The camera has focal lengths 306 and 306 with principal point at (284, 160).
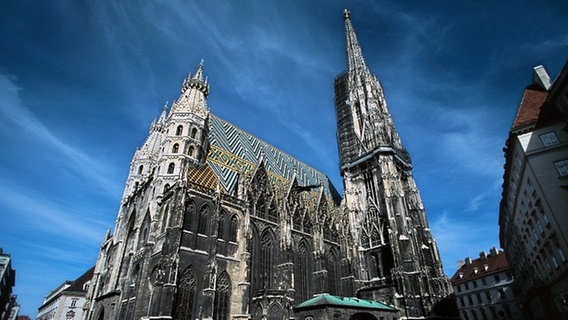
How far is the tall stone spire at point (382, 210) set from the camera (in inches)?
1229

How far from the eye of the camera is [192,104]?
3325 cm

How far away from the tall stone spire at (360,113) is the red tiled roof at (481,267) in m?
22.4

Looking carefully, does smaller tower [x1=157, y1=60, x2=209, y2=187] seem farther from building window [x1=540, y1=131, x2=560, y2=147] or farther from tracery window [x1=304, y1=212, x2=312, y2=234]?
building window [x1=540, y1=131, x2=560, y2=147]

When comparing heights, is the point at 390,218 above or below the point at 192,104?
below

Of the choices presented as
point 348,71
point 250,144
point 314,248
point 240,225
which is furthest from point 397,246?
point 348,71

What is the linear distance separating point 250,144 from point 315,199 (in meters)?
11.5

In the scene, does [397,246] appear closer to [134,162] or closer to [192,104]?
[192,104]

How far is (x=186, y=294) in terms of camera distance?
2202 centimetres

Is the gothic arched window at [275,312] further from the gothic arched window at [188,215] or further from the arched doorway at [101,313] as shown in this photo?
the arched doorway at [101,313]

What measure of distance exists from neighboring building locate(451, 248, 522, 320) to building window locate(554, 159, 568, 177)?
3167cm

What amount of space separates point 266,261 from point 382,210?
54.6ft

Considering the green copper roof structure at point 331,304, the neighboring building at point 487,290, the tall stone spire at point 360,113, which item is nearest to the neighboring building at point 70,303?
the green copper roof structure at point 331,304

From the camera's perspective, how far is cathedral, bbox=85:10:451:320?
23.3 meters

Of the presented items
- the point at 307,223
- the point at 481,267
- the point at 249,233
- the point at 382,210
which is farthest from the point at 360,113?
the point at 481,267
